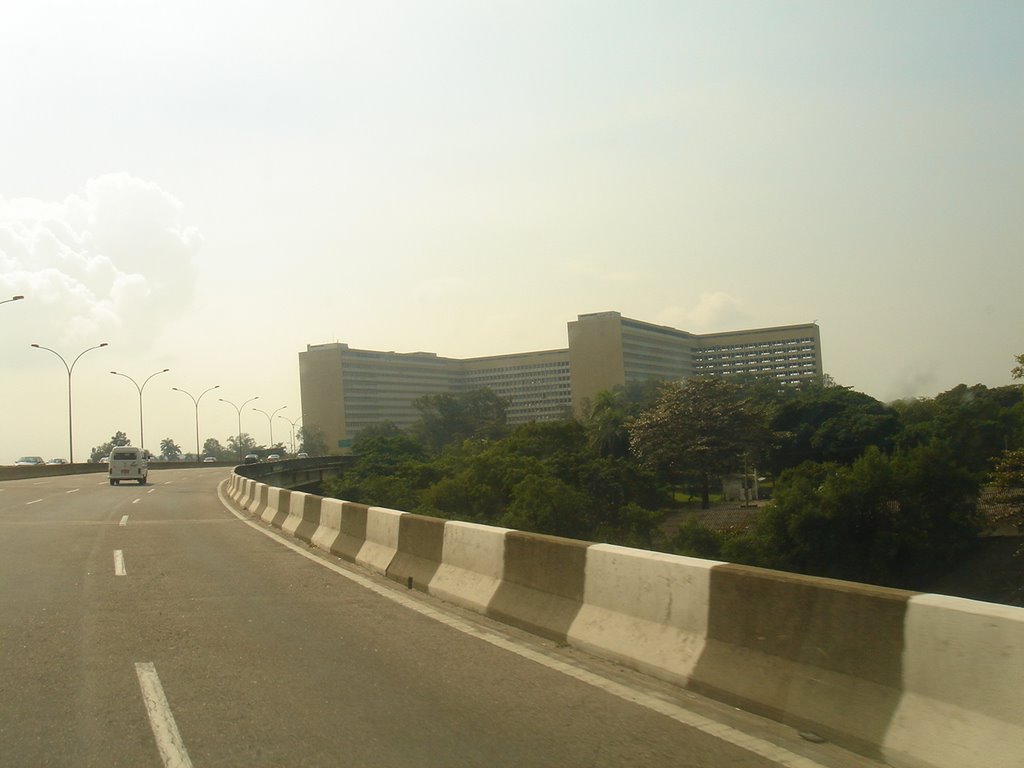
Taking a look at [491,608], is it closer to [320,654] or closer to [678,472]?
[320,654]

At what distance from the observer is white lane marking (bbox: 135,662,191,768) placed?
5008 mm

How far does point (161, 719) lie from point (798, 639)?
374cm

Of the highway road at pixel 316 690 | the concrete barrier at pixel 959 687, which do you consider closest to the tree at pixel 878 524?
the highway road at pixel 316 690

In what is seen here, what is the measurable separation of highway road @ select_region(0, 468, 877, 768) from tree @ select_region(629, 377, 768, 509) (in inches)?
2233

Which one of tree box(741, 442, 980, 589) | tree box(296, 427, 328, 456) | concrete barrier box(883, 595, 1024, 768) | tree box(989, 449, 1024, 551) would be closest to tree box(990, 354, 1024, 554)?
tree box(989, 449, 1024, 551)

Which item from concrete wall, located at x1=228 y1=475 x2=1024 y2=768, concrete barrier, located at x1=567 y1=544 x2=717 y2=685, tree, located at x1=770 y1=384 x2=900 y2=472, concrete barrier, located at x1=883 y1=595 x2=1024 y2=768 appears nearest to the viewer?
concrete barrier, located at x1=883 y1=595 x2=1024 y2=768

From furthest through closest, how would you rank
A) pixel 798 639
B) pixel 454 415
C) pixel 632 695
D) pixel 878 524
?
pixel 454 415, pixel 878 524, pixel 632 695, pixel 798 639

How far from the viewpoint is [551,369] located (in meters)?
168

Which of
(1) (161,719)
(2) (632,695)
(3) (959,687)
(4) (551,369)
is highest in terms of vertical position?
(4) (551,369)

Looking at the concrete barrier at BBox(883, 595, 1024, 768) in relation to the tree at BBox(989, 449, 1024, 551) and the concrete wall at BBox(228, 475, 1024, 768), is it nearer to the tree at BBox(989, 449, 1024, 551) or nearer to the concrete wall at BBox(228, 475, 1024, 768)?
the concrete wall at BBox(228, 475, 1024, 768)

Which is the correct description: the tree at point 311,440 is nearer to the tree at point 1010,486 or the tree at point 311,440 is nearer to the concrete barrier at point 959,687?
the tree at point 1010,486

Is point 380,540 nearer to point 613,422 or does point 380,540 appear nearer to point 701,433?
point 701,433

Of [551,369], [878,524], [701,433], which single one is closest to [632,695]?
[878,524]

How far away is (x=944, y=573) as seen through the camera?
128 ft
